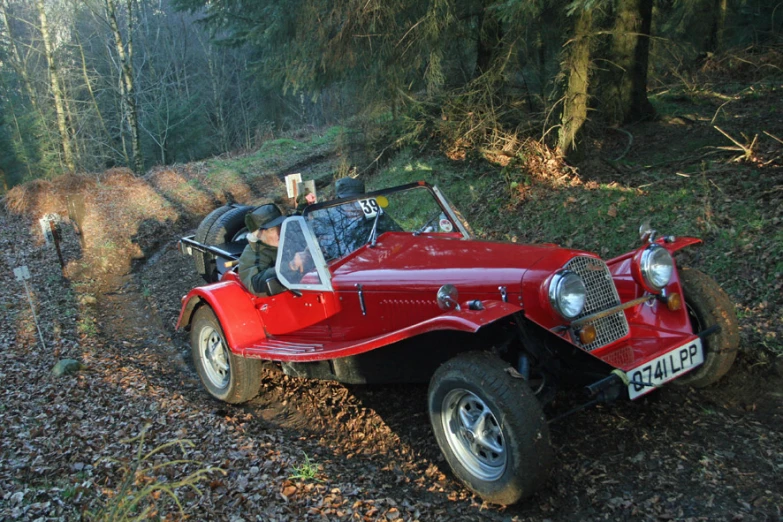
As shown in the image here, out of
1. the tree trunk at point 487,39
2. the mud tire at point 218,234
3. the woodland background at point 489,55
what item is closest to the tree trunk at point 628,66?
the woodland background at point 489,55

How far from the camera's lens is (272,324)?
218 inches

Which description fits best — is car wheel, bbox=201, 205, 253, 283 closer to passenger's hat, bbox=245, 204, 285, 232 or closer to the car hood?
passenger's hat, bbox=245, 204, 285, 232

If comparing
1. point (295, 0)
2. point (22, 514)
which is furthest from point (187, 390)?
point (295, 0)

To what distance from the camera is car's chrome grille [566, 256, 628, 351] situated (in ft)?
13.3

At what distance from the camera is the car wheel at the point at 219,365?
5355mm

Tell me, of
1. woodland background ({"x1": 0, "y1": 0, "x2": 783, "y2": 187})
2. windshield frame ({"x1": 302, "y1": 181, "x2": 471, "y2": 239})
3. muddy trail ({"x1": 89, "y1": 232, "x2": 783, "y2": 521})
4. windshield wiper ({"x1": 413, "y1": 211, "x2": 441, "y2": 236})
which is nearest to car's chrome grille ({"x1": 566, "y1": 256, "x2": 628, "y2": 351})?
muddy trail ({"x1": 89, "y1": 232, "x2": 783, "y2": 521})

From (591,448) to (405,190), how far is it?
Answer: 2815 millimetres

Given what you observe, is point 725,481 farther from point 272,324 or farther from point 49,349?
point 49,349

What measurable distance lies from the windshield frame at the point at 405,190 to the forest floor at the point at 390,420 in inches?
65.2

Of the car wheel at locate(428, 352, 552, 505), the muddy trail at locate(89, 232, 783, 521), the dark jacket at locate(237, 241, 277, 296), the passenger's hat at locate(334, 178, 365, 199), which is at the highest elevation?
the passenger's hat at locate(334, 178, 365, 199)

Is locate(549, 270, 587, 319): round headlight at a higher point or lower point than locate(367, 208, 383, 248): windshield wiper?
lower

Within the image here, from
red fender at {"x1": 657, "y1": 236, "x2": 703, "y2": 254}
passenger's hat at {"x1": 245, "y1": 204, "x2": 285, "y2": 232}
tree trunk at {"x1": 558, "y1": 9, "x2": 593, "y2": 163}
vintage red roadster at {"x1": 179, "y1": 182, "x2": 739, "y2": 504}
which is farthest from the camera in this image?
tree trunk at {"x1": 558, "y1": 9, "x2": 593, "y2": 163}

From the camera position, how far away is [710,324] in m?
4.43

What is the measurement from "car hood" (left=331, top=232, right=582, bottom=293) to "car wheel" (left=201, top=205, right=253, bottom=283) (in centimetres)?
334
